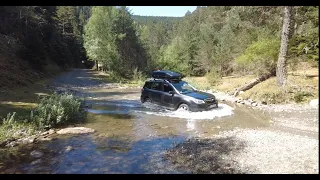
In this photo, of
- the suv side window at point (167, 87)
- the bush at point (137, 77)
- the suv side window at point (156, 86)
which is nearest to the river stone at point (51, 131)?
the suv side window at point (167, 87)

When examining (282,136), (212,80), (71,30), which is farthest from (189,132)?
(71,30)

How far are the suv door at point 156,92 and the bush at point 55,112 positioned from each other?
4.96 metres

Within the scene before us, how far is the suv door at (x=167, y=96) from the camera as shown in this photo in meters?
15.5

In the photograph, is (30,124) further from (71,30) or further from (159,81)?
(71,30)

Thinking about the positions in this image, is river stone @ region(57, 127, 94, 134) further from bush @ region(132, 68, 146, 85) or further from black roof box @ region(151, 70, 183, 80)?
bush @ region(132, 68, 146, 85)

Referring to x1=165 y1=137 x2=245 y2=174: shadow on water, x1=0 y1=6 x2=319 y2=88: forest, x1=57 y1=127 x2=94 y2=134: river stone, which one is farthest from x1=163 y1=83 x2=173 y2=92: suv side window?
x1=0 y1=6 x2=319 y2=88: forest

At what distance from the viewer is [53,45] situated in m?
46.7

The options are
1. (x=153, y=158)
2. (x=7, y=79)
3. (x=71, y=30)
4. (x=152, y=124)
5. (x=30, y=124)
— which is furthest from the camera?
(x=71, y=30)

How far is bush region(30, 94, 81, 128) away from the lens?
11.4 meters

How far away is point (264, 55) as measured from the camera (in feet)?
82.1

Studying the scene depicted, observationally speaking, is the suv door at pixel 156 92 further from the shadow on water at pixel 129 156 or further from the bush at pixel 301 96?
the bush at pixel 301 96

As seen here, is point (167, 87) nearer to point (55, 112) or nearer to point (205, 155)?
point (55, 112)

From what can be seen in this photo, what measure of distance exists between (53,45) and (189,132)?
4144 centimetres

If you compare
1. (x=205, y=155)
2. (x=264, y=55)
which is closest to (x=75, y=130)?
(x=205, y=155)
